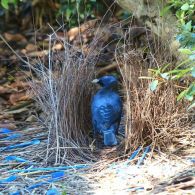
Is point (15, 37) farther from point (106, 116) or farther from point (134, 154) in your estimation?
point (134, 154)

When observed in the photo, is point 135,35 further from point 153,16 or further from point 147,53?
point 147,53

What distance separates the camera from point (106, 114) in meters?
3.63

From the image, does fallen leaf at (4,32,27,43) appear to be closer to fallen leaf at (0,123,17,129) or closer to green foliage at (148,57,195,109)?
fallen leaf at (0,123,17,129)

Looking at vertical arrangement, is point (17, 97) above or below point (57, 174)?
above

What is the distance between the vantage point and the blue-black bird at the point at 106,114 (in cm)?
362

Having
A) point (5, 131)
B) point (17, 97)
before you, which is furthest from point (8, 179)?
point (17, 97)

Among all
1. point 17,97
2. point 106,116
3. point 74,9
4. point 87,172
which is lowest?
point 87,172

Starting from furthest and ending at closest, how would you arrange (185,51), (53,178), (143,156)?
1. (143,156)
2. (53,178)
3. (185,51)

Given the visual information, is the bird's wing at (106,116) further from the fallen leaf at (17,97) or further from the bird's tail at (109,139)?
the fallen leaf at (17,97)

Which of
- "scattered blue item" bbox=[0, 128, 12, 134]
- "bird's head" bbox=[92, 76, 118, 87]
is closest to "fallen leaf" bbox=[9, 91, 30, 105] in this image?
"scattered blue item" bbox=[0, 128, 12, 134]

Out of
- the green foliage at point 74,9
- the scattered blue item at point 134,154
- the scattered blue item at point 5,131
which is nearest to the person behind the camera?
the scattered blue item at point 134,154

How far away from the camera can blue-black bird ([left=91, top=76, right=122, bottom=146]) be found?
11.9 feet

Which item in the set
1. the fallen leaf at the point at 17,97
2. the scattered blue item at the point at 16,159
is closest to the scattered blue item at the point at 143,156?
the scattered blue item at the point at 16,159

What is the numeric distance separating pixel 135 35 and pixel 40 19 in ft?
6.48
